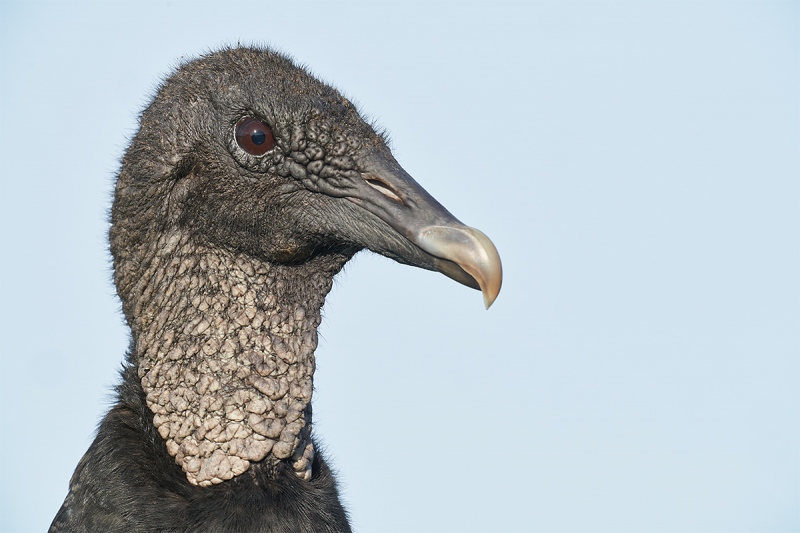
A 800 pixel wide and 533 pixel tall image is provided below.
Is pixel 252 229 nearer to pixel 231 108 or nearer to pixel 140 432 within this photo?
pixel 231 108

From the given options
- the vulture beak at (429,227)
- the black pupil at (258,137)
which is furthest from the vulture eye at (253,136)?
the vulture beak at (429,227)

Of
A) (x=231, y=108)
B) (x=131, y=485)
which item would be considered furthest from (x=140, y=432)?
(x=231, y=108)

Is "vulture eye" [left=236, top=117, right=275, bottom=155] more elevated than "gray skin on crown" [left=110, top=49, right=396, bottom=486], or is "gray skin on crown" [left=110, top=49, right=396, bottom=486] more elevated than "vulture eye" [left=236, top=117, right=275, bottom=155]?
"vulture eye" [left=236, top=117, right=275, bottom=155]

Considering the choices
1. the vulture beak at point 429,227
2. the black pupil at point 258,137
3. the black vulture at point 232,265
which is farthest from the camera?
the black pupil at point 258,137

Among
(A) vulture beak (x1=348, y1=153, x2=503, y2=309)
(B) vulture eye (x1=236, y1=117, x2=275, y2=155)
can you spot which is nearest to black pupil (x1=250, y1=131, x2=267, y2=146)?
(B) vulture eye (x1=236, y1=117, x2=275, y2=155)

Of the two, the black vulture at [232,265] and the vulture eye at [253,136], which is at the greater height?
the vulture eye at [253,136]

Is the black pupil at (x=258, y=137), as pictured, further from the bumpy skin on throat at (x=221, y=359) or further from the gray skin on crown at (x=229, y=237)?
the bumpy skin on throat at (x=221, y=359)

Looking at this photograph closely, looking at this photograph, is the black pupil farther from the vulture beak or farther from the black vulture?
the vulture beak

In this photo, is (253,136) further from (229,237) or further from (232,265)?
(232,265)
